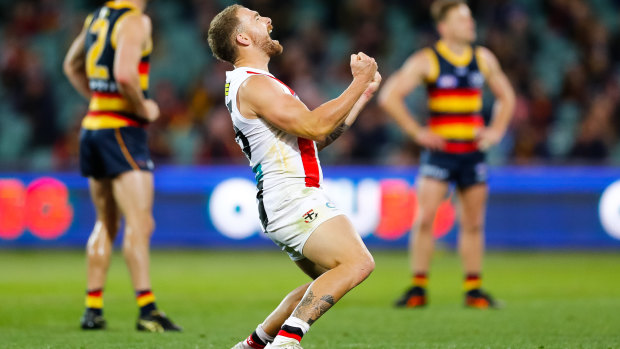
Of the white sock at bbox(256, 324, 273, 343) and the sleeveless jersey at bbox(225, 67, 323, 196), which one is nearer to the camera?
the sleeveless jersey at bbox(225, 67, 323, 196)

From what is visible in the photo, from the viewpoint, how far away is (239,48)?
511 centimetres

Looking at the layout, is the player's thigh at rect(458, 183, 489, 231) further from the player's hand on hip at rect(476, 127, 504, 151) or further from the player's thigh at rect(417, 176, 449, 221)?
the player's hand on hip at rect(476, 127, 504, 151)

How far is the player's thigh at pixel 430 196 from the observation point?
819 cm

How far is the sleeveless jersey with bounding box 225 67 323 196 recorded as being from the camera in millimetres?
4910

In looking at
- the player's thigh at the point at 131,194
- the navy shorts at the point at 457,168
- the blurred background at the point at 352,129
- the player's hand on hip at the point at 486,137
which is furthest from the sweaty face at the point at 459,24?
the blurred background at the point at 352,129

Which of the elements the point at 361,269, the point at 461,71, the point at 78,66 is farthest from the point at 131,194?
the point at 461,71

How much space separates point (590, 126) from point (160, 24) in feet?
26.0

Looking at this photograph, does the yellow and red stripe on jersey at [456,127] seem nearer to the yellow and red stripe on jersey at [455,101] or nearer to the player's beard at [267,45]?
the yellow and red stripe on jersey at [455,101]

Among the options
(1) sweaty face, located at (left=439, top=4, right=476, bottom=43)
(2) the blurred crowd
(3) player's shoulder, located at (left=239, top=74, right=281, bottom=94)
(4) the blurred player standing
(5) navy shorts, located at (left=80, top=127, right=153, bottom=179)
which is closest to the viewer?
(4) the blurred player standing

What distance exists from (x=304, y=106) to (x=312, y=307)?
38.2 inches

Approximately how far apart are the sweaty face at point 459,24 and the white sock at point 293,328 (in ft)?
14.1

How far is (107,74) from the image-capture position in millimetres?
6668

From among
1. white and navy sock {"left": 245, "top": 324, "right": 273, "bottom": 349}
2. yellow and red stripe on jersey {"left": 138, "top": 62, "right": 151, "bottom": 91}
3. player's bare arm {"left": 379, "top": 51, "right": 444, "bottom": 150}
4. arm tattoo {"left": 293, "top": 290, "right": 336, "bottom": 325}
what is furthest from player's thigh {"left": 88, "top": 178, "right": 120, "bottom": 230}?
player's bare arm {"left": 379, "top": 51, "right": 444, "bottom": 150}

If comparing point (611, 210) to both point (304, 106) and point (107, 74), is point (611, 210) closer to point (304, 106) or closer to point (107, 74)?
point (107, 74)
